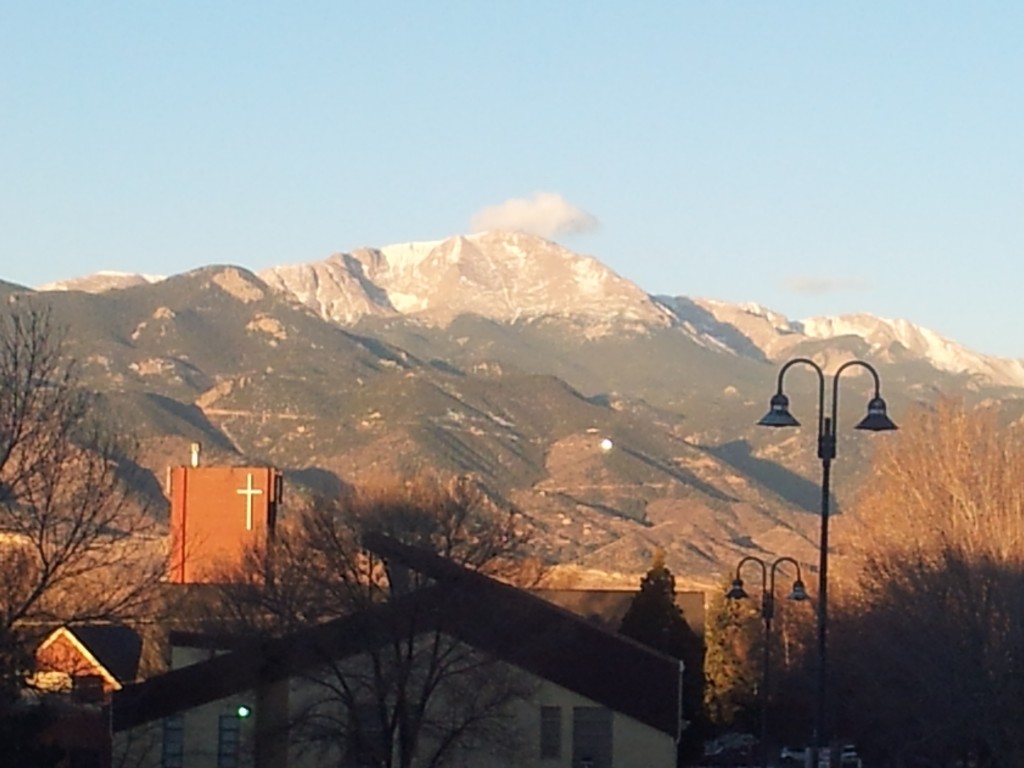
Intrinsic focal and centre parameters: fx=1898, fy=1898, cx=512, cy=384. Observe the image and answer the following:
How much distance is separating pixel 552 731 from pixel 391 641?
624 centimetres

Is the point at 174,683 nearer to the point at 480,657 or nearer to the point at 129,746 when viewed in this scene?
the point at 129,746

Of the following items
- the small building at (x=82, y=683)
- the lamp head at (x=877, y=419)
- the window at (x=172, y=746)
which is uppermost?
the lamp head at (x=877, y=419)

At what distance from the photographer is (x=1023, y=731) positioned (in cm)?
3725

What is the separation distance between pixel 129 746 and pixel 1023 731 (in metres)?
19.2

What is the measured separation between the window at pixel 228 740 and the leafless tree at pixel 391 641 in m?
2.21

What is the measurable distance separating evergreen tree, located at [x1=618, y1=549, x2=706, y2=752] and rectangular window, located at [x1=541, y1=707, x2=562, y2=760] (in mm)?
12659

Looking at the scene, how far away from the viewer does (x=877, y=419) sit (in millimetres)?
24859

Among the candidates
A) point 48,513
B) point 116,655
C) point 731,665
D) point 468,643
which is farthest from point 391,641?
point 731,665

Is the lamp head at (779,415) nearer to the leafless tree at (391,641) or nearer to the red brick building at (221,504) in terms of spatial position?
the leafless tree at (391,641)

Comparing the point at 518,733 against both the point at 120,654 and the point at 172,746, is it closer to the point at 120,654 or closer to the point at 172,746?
the point at 172,746

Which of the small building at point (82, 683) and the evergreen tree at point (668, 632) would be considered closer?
the small building at point (82, 683)

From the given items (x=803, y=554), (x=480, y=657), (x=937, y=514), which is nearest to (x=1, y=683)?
(x=480, y=657)

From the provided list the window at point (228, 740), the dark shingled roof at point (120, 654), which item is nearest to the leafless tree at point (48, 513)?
the window at point (228, 740)

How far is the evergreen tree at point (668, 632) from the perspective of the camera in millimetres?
55781
